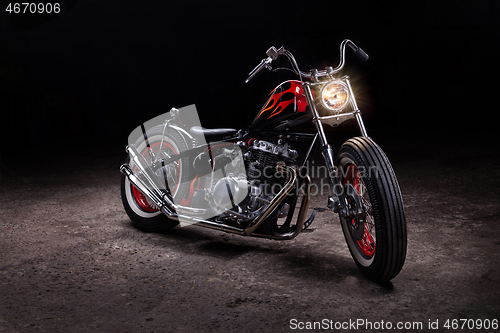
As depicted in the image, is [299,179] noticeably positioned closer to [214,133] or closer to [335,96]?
[335,96]

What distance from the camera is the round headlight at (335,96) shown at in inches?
114

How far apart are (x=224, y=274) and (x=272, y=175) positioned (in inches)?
29.8

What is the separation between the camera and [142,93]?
11.0 metres

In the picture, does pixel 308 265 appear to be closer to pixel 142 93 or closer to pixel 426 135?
pixel 426 135

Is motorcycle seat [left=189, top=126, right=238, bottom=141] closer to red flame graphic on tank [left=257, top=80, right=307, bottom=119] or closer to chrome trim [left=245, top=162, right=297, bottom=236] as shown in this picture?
red flame graphic on tank [left=257, top=80, right=307, bottom=119]

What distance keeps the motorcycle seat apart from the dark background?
21.5 feet

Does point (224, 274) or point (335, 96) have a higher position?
point (335, 96)

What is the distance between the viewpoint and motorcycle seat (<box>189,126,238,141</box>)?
3482mm

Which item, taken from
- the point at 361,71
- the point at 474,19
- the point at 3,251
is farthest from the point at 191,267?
the point at 474,19

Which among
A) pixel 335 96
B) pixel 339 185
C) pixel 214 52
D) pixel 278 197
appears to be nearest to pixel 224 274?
pixel 278 197

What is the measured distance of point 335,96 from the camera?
2916 mm

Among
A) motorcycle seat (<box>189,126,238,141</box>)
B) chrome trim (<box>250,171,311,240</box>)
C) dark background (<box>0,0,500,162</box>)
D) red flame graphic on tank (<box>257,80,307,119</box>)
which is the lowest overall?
chrome trim (<box>250,171,311,240</box>)

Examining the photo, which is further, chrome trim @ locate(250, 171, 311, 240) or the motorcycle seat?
the motorcycle seat

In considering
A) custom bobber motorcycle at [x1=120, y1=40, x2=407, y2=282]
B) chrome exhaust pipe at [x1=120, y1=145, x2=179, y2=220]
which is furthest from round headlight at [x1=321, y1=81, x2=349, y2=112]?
chrome exhaust pipe at [x1=120, y1=145, x2=179, y2=220]
